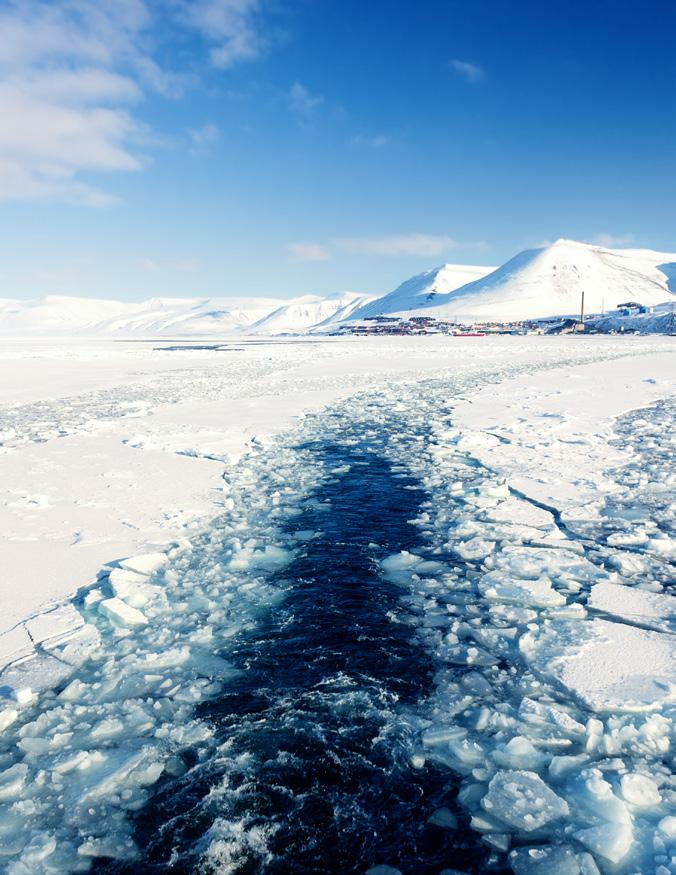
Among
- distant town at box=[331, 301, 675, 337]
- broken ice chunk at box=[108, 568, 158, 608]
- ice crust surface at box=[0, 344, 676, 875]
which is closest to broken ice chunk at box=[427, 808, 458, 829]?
ice crust surface at box=[0, 344, 676, 875]

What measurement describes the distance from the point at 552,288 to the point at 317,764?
181 meters

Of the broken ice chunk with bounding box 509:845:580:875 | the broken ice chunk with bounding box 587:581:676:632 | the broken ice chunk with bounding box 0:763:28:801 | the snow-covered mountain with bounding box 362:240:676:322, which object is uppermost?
the snow-covered mountain with bounding box 362:240:676:322

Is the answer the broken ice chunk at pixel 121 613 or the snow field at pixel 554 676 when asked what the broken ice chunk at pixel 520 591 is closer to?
the snow field at pixel 554 676

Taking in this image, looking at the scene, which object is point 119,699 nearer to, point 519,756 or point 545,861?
point 519,756

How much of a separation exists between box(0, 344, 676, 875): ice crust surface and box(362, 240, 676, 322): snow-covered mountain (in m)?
136

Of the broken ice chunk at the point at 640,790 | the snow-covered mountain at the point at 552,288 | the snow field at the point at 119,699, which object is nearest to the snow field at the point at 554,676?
the broken ice chunk at the point at 640,790

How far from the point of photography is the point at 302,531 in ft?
22.1

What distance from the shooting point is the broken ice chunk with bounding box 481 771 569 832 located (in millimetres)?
2842

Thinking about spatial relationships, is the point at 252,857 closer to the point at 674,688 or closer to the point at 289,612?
the point at 289,612

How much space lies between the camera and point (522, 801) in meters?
2.93

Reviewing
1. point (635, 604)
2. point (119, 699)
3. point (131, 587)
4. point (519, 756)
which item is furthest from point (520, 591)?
point (131, 587)

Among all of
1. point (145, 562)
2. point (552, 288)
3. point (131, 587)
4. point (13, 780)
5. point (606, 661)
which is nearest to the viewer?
point (13, 780)

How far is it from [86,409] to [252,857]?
15189 mm

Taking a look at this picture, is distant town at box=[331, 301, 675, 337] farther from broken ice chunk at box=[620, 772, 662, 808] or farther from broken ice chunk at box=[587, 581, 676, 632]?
broken ice chunk at box=[620, 772, 662, 808]
